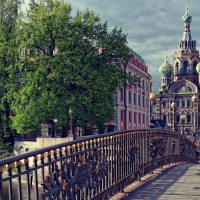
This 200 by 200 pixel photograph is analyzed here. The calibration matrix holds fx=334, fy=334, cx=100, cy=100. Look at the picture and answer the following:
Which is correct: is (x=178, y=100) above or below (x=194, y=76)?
below

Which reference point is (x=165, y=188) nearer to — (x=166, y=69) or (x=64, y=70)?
(x=64, y=70)

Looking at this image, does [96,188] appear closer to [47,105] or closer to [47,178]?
[47,178]

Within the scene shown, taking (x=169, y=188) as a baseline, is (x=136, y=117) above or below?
above

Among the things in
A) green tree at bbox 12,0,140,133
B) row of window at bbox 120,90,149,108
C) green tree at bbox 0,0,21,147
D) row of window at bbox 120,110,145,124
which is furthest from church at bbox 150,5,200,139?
green tree at bbox 12,0,140,133

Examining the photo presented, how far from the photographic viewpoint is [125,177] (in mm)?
7500

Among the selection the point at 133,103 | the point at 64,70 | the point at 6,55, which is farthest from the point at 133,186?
the point at 133,103

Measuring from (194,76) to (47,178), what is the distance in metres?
97.6

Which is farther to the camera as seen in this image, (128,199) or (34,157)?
(128,199)

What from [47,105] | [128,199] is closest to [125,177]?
[128,199]

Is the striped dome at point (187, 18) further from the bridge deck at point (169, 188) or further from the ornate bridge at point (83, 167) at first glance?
the bridge deck at point (169, 188)

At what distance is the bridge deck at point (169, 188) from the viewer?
693cm

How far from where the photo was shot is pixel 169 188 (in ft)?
25.1

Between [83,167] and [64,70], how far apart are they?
18841 millimetres

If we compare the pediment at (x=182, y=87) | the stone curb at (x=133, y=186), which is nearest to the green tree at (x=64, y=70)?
the stone curb at (x=133, y=186)
